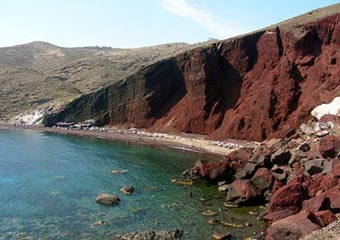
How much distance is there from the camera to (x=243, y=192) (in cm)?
5934

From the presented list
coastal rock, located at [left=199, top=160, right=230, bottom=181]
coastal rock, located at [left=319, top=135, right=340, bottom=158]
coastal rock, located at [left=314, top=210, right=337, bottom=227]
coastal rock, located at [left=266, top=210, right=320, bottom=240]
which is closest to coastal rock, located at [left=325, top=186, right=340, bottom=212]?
coastal rock, located at [left=314, top=210, right=337, bottom=227]

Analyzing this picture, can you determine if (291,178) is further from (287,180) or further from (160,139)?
(160,139)

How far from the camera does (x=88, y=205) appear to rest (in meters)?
56.2

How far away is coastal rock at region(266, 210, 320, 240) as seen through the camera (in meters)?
40.2

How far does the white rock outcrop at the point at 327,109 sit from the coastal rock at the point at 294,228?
46629 mm

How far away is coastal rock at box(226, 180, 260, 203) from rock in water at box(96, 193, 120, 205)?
1493 centimetres

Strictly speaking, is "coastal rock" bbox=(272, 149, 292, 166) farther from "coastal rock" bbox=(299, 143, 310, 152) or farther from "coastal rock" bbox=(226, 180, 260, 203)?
"coastal rock" bbox=(226, 180, 260, 203)

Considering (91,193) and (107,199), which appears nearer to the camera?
(107,199)

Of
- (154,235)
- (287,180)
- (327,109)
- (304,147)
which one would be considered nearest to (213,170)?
(287,180)

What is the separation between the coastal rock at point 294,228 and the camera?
132 ft

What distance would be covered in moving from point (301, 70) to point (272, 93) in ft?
28.1

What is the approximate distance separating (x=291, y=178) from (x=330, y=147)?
811cm

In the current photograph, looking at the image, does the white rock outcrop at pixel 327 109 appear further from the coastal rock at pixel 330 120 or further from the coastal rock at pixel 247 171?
the coastal rock at pixel 247 171

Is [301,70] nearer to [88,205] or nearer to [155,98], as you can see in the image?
[155,98]
